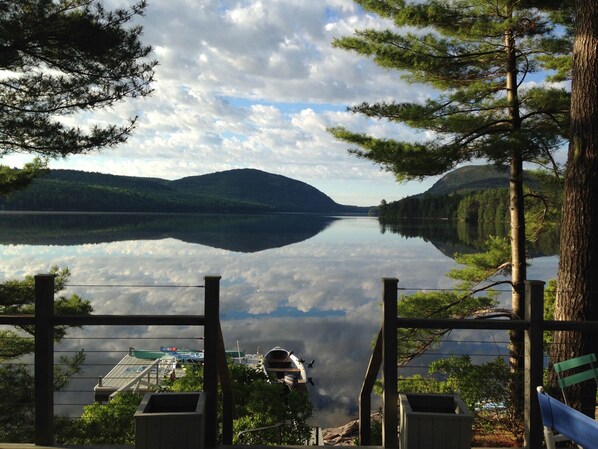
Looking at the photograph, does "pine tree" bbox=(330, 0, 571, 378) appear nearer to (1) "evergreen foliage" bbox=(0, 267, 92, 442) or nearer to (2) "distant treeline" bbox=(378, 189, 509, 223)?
(1) "evergreen foliage" bbox=(0, 267, 92, 442)

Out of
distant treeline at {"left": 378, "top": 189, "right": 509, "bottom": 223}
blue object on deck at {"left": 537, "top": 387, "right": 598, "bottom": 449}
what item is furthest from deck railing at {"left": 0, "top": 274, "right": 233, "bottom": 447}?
distant treeline at {"left": 378, "top": 189, "right": 509, "bottom": 223}

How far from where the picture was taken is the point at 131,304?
27203 millimetres

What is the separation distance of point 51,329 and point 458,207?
111 metres

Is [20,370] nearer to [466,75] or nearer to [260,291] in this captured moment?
[466,75]

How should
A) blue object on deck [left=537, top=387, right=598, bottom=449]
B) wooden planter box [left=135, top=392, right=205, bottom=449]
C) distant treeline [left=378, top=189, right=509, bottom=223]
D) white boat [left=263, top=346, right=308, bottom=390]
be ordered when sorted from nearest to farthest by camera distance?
blue object on deck [left=537, top=387, right=598, bottom=449] < wooden planter box [left=135, top=392, right=205, bottom=449] < white boat [left=263, top=346, right=308, bottom=390] < distant treeline [left=378, top=189, right=509, bottom=223]

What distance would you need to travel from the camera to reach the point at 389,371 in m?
3.40

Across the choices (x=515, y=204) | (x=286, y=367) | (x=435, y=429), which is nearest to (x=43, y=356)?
(x=435, y=429)

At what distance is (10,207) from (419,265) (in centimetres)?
12635

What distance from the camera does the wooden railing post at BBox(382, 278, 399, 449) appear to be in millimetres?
3373

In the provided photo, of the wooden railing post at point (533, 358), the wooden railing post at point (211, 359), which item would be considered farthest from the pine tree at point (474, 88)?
the wooden railing post at point (211, 359)

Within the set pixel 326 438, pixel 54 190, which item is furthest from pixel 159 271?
pixel 54 190

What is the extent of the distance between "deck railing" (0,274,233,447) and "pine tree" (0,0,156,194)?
5.37 meters

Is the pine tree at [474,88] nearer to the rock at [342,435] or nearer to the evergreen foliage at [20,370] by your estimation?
the rock at [342,435]

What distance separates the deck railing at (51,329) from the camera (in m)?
3.34
